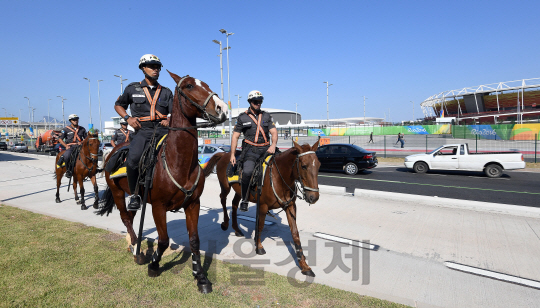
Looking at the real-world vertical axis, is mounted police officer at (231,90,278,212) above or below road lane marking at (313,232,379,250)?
above

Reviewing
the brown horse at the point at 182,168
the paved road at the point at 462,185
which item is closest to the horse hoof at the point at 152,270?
the brown horse at the point at 182,168

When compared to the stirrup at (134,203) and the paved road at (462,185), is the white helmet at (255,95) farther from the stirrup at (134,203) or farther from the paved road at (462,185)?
the paved road at (462,185)

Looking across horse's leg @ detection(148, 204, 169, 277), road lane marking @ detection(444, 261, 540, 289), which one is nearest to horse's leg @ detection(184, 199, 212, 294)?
horse's leg @ detection(148, 204, 169, 277)

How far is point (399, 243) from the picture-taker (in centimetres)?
566

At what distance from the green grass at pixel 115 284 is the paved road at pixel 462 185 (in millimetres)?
8522

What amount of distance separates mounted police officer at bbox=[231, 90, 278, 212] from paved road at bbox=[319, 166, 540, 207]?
7814 mm

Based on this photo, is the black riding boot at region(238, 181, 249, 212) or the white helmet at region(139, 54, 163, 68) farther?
the black riding boot at region(238, 181, 249, 212)

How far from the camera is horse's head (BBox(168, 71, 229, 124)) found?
3.43 m

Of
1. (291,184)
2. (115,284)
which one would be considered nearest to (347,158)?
(291,184)

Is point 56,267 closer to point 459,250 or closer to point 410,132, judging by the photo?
point 459,250

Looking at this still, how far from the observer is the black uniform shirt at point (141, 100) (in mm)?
4258

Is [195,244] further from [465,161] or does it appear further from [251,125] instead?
[465,161]

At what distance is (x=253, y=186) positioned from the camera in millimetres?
5328

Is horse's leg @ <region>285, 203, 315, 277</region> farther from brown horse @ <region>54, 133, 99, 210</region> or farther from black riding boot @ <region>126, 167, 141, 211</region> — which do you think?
brown horse @ <region>54, 133, 99, 210</region>
